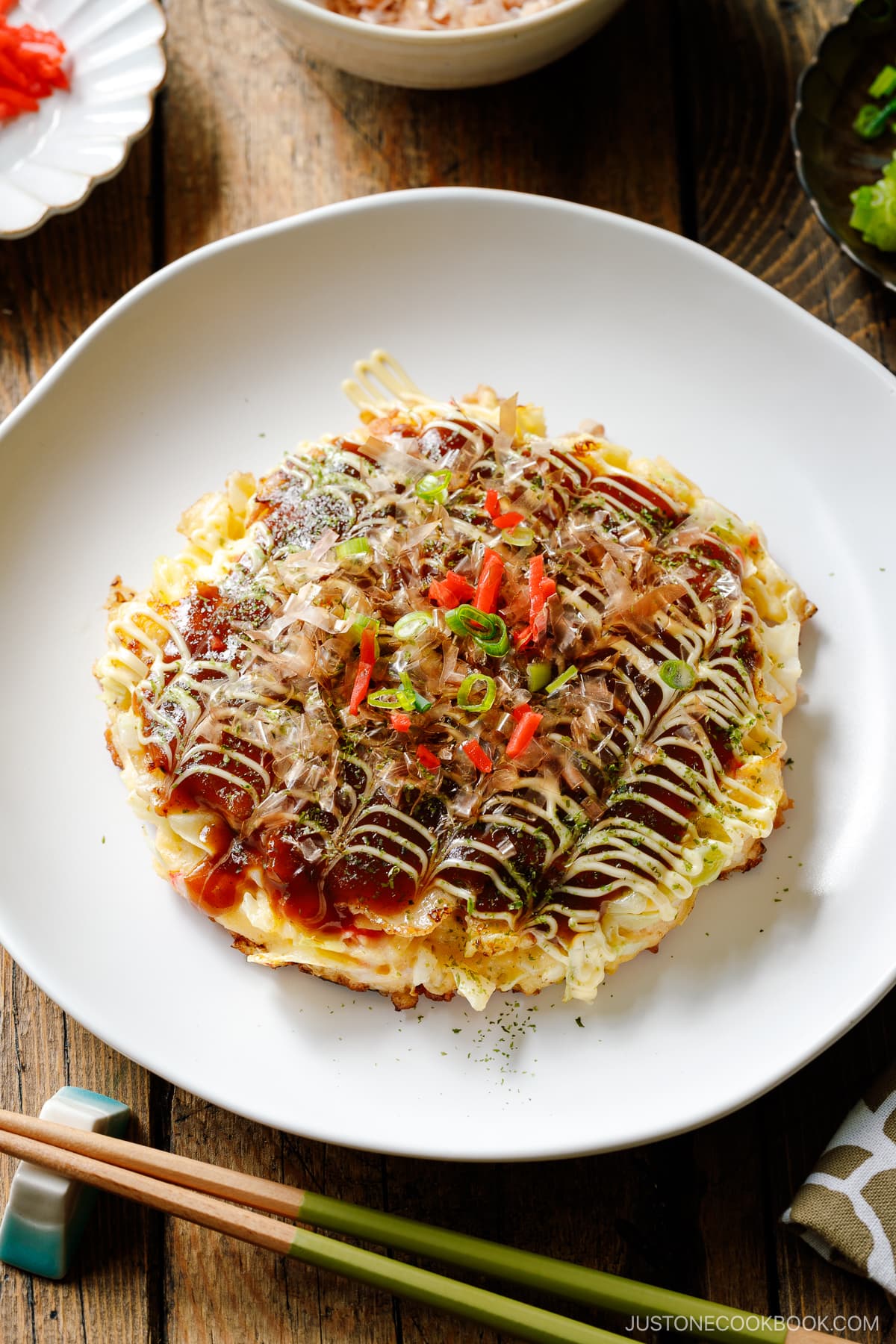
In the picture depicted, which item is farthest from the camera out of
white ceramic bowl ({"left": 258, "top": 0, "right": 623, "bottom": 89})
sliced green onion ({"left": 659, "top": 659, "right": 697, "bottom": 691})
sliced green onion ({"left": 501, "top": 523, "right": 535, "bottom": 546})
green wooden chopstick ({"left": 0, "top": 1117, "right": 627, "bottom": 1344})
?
white ceramic bowl ({"left": 258, "top": 0, "right": 623, "bottom": 89})

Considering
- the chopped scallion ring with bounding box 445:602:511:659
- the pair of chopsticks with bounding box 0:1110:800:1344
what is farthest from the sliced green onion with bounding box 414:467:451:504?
the pair of chopsticks with bounding box 0:1110:800:1344

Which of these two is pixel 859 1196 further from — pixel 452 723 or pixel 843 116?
pixel 843 116

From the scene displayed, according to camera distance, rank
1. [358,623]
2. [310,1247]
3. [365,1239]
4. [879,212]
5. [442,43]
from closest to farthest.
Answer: [310,1247], [365,1239], [358,623], [442,43], [879,212]

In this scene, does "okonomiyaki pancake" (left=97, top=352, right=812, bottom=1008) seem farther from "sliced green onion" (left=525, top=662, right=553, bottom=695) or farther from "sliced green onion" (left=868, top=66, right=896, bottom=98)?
"sliced green onion" (left=868, top=66, right=896, bottom=98)

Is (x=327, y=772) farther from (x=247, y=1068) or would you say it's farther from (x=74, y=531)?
(x=74, y=531)

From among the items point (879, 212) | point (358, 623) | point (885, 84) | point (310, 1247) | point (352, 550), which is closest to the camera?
point (310, 1247)

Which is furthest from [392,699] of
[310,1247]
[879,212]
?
[879,212]

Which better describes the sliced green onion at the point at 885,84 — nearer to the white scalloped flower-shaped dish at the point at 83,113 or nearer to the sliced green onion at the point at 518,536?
the sliced green onion at the point at 518,536
